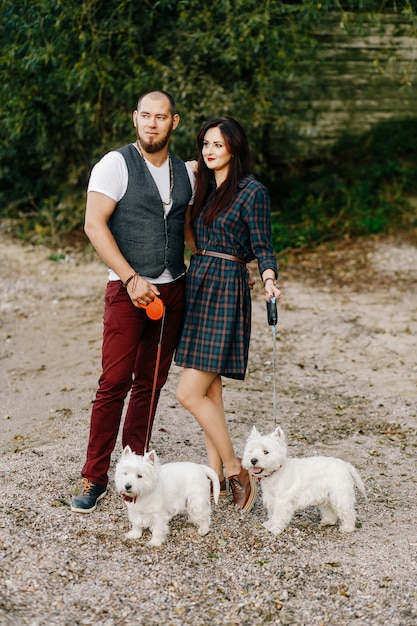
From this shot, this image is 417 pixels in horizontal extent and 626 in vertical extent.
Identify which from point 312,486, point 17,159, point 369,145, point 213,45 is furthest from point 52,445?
point 369,145

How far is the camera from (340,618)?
11.7 ft

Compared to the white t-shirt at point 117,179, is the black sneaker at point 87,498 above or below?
below

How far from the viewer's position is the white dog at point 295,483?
4.10m

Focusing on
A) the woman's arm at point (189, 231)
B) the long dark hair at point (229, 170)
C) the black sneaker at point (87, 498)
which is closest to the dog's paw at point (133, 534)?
the black sneaker at point (87, 498)

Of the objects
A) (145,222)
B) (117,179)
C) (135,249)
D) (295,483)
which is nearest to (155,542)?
(295,483)

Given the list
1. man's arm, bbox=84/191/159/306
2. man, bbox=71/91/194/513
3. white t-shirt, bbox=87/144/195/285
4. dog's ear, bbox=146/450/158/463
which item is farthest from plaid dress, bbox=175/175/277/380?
dog's ear, bbox=146/450/158/463

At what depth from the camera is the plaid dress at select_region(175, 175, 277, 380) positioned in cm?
424

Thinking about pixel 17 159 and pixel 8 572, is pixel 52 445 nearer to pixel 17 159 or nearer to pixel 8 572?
pixel 8 572

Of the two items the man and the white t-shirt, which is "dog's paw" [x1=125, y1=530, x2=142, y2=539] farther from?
the white t-shirt

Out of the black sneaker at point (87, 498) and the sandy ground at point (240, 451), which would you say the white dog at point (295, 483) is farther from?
the black sneaker at point (87, 498)

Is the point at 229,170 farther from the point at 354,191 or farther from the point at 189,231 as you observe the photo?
the point at 354,191

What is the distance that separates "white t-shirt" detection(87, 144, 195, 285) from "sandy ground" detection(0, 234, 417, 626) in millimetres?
1337

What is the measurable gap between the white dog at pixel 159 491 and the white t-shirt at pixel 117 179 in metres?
0.94

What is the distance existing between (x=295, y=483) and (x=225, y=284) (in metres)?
1.05
